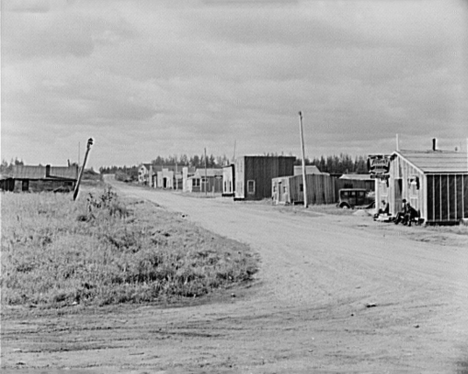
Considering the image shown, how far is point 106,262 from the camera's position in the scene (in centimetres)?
1032

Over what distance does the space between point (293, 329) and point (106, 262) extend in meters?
4.85

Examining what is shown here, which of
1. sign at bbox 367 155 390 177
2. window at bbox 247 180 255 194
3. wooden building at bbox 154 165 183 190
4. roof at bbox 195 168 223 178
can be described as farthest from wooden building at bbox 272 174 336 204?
wooden building at bbox 154 165 183 190

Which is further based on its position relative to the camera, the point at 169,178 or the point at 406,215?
the point at 169,178

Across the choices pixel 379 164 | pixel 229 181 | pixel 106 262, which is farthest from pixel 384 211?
pixel 229 181

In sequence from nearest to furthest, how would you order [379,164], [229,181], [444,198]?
[444,198] < [379,164] < [229,181]

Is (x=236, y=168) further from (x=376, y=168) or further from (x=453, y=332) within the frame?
(x=453, y=332)

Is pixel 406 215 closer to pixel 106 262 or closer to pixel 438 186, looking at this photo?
pixel 438 186

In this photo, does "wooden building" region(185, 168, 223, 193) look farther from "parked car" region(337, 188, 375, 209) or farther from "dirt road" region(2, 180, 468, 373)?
"dirt road" region(2, 180, 468, 373)

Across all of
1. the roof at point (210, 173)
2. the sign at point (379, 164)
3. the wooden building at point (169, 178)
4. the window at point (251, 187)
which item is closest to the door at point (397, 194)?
the sign at point (379, 164)

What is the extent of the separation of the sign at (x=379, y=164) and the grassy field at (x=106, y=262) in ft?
34.7

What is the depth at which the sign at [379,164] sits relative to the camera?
23734mm

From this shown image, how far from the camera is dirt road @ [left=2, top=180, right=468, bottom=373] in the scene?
527 centimetres

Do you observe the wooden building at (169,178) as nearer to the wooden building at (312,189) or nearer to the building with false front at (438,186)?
the wooden building at (312,189)

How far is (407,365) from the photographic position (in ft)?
16.9
